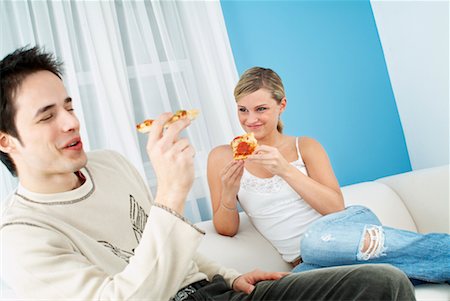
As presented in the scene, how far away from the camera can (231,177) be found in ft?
6.64

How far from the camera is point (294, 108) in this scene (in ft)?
10.2

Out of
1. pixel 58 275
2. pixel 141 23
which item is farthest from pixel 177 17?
pixel 58 275

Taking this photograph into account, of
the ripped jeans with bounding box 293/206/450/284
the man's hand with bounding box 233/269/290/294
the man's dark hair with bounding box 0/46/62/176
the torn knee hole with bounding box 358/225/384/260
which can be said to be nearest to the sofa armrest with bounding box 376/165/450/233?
the ripped jeans with bounding box 293/206/450/284

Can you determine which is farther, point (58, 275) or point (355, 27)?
point (355, 27)

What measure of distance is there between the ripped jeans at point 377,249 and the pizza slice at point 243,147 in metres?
0.37

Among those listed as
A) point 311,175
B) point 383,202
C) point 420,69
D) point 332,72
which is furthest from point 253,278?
point 420,69

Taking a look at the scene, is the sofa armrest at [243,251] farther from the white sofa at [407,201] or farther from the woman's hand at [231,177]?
the woman's hand at [231,177]

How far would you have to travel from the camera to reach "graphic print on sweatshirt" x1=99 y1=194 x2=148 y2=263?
54.3 inches

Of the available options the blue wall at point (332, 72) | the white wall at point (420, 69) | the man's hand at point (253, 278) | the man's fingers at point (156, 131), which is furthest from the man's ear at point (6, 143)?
the white wall at point (420, 69)

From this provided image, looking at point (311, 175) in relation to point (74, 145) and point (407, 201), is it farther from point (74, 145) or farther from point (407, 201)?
point (74, 145)

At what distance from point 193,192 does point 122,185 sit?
3.44 feet

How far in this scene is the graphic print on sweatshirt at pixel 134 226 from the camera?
1379 millimetres

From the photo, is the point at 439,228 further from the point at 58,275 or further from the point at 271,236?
the point at 58,275

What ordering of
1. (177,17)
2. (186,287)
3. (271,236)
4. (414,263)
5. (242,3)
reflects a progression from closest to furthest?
(186,287) → (414,263) → (271,236) → (177,17) → (242,3)
